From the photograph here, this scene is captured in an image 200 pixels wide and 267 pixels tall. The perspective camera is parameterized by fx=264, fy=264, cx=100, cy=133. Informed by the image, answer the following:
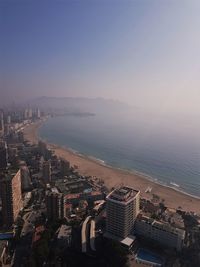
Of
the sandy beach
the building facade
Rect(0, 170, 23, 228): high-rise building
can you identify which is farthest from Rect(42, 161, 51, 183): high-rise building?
the building facade

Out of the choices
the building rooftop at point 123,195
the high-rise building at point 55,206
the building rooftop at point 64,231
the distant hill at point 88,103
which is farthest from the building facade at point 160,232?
the distant hill at point 88,103

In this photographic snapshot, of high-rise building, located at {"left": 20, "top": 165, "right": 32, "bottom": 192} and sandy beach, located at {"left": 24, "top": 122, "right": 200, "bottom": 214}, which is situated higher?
high-rise building, located at {"left": 20, "top": 165, "right": 32, "bottom": 192}

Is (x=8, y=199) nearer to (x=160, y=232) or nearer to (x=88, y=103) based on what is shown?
(x=160, y=232)

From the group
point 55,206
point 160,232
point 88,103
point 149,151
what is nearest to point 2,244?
point 55,206

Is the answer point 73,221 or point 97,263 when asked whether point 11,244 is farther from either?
point 97,263

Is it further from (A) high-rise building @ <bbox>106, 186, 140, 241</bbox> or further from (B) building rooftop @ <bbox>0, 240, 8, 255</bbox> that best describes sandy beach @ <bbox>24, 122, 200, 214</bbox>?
(B) building rooftop @ <bbox>0, 240, 8, 255</bbox>

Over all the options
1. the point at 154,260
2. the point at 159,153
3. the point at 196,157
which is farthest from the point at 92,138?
the point at 154,260

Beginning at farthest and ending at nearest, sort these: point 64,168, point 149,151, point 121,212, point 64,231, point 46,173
A: 1. point 149,151
2. point 64,168
3. point 46,173
4. point 64,231
5. point 121,212
